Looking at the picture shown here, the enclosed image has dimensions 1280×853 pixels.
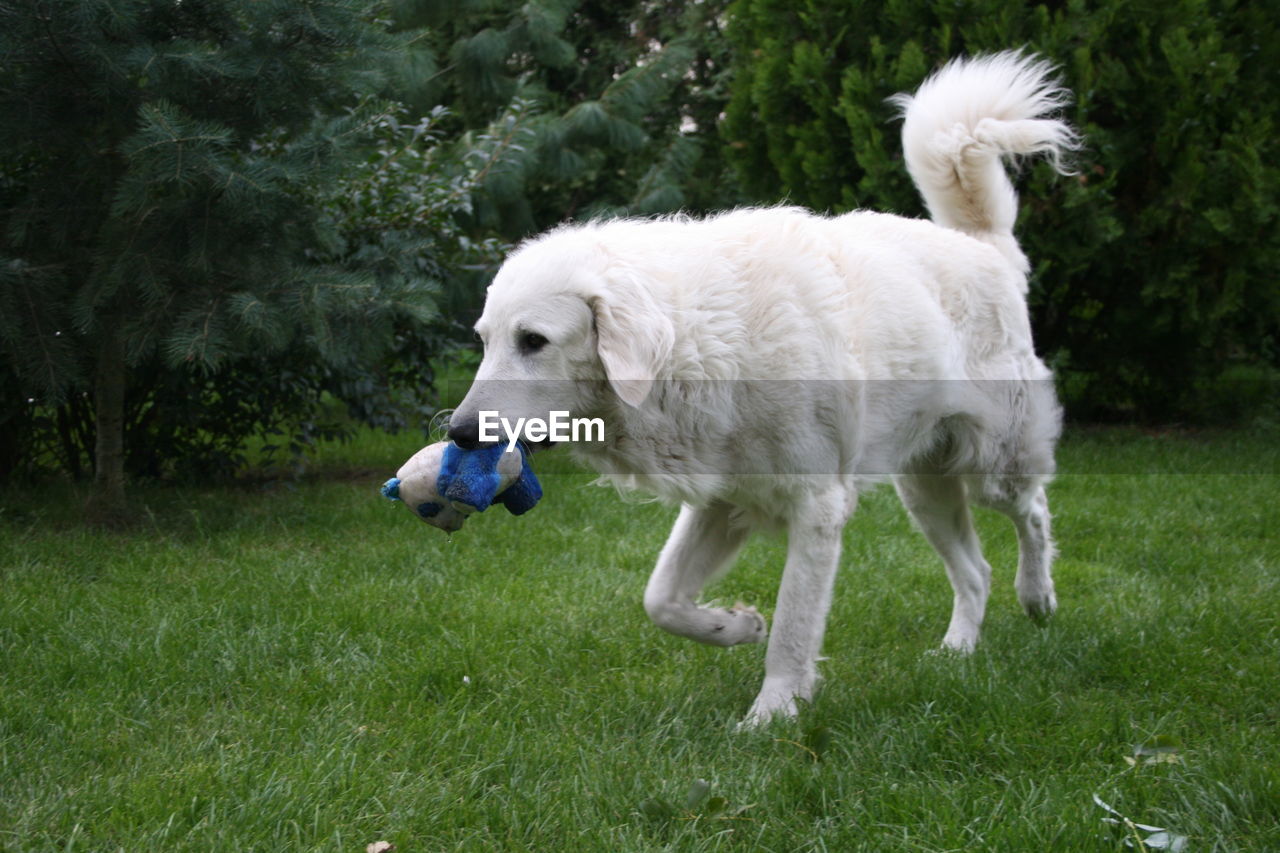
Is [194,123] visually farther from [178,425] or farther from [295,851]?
[295,851]

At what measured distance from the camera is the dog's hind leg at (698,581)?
10.9ft

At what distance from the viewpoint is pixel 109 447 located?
5133 millimetres

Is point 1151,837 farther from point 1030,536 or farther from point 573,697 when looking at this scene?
point 1030,536

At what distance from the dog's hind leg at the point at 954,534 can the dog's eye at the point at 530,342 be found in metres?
1.61

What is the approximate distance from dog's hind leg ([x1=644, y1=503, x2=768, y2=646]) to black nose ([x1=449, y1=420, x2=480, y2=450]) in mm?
892

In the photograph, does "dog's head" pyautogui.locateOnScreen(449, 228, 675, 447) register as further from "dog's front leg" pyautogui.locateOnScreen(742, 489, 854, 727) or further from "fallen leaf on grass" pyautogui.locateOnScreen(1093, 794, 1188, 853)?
"fallen leaf on grass" pyautogui.locateOnScreen(1093, 794, 1188, 853)

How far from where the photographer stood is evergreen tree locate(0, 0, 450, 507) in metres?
4.40

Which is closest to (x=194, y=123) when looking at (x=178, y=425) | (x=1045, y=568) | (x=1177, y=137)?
(x=178, y=425)

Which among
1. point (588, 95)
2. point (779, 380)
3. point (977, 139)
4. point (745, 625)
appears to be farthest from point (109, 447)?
point (588, 95)

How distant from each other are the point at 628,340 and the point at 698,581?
36.3 inches

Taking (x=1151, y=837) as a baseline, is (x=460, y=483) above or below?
above

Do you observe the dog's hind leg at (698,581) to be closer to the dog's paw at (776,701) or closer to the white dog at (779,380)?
the white dog at (779,380)

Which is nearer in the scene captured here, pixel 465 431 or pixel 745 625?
pixel 465 431

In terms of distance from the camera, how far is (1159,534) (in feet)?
16.9
